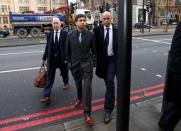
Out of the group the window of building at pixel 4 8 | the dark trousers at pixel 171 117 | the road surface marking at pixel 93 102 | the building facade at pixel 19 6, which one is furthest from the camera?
the window of building at pixel 4 8

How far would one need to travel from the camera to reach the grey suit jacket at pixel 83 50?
3725 millimetres

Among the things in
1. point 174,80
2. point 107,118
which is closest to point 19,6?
point 107,118

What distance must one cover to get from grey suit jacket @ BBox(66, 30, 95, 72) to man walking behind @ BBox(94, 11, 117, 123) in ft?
0.38

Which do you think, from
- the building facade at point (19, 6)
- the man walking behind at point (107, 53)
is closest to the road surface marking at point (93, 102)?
the man walking behind at point (107, 53)

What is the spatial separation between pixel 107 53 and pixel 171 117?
1.41 metres

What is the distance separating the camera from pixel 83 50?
3.74m

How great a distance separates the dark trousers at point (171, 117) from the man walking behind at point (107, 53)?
892 mm

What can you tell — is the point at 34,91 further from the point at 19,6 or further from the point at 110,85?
the point at 19,6

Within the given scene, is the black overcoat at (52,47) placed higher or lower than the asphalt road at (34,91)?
higher

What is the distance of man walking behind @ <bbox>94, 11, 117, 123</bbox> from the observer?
3.66 metres

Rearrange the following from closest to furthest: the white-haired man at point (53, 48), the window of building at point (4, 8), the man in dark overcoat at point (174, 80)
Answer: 1. the man in dark overcoat at point (174, 80)
2. the white-haired man at point (53, 48)
3. the window of building at point (4, 8)

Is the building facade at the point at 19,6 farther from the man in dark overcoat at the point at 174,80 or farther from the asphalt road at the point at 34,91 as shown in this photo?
the man in dark overcoat at the point at 174,80

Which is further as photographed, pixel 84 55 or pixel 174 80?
pixel 84 55

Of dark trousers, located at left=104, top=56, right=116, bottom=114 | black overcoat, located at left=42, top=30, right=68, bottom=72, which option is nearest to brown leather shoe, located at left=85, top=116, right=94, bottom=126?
dark trousers, located at left=104, top=56, right=116, bottom=114
